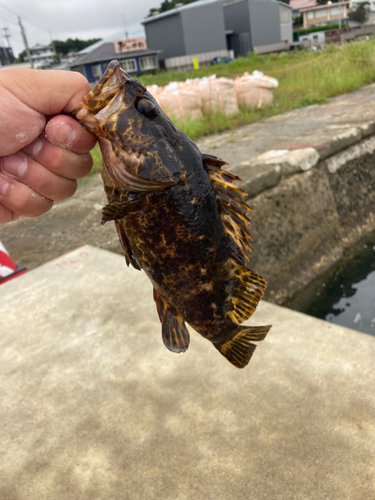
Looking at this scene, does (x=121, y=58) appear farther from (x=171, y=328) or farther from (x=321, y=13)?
(x=171, y=328)

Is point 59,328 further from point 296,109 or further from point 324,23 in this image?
point 324,23

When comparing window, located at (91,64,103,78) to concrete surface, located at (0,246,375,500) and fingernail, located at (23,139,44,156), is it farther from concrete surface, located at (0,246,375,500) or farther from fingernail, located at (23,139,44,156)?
fingernail, located at (23,139,44,156)

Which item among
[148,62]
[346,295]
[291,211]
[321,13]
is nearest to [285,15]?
[148,62]

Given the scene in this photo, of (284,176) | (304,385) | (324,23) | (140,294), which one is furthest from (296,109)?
(324,23)

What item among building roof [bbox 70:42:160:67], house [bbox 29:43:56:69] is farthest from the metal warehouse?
house [bbox 29:43:56:69]

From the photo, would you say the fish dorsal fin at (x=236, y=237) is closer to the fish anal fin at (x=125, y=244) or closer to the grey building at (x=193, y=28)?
the fish anal fin at (x=125, y=244)
